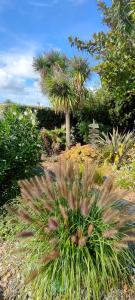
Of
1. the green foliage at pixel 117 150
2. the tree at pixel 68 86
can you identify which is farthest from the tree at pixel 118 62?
the green foliage at pixel 117 150

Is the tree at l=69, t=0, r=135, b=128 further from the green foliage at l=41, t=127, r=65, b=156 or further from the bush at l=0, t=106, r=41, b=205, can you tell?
the bush at l=0, t=106, r=41, b=205

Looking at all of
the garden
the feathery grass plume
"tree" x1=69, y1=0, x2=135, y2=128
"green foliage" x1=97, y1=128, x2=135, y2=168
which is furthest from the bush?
"tree" x1=69, y1=0, x2=135, y2=128

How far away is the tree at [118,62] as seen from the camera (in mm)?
10117

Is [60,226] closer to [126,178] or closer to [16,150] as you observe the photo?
[16,150]

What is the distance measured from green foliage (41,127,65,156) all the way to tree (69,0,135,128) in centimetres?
266

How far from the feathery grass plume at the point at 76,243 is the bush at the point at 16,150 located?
6.29 feet

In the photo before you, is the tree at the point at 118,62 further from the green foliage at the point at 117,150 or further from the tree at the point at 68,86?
the green foliage at the point at 117,150

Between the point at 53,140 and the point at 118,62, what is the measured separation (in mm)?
4877

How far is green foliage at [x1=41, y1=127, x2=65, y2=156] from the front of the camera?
12.8 meters

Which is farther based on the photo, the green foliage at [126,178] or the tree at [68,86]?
the tree at [68,86]

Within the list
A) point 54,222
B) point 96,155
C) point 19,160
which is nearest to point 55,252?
point 54,222

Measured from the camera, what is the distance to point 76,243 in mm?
3322

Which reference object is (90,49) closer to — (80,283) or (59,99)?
(59,99)

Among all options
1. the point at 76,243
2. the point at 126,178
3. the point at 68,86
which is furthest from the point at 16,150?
the point at 68,86
